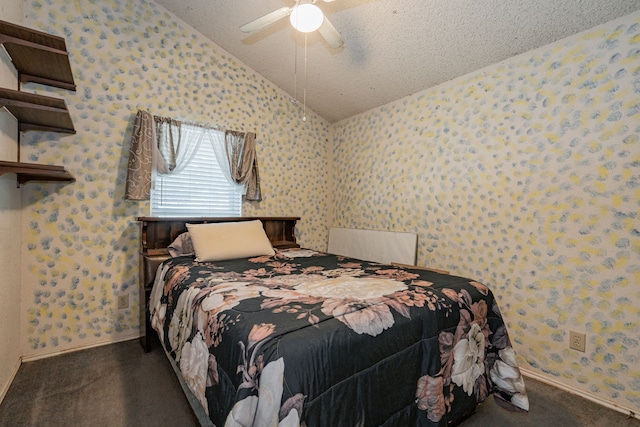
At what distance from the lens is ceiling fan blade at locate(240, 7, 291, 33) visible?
1717 mm

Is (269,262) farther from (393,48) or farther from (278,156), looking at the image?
(393,48)

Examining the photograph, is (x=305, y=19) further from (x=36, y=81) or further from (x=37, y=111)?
(x=36, y=81)

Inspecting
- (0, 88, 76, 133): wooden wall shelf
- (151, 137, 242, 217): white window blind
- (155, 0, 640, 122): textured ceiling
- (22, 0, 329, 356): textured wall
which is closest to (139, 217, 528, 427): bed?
(22, 0, 329, 356): textured wall

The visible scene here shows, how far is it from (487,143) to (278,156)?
2110mm

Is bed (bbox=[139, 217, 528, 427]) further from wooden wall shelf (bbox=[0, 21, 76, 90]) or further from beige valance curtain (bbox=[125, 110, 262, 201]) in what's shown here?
wooden wall shelf (bbox=[0, 21, 76, 90])

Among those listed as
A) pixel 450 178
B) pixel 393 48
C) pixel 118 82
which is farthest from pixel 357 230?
pixel 118 82

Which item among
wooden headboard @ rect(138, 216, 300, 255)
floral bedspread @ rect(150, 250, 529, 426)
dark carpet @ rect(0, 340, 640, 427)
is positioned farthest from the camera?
wooden headboard @ rect(138, 216, 300, 255)

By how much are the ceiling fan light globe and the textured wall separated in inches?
61.2

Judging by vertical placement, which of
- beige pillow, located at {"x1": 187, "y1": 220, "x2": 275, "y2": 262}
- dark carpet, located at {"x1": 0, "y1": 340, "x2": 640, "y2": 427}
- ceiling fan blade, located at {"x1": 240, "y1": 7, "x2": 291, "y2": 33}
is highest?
ceiling fan blade, located at {"x1": 240, "y1": 7, "x2": 291, "y2": 33}

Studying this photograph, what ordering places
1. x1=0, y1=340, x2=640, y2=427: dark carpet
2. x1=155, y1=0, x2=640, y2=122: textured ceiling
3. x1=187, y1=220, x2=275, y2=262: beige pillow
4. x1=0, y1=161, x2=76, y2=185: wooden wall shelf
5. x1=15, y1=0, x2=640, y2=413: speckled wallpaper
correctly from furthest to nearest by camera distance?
x1=187, y1=220, x2=275, y2=262: beige pillow < x1=155, y1=0, x2=640, y2=122: textured ceiling < x1=15, y1=0, x2=640, y2=413: speckled wallpaper < x1=0, y1=340, x2=640, y2=427: dark carpet < x1=0, y1=161, x2=76, y2=185: wooden wall shelf

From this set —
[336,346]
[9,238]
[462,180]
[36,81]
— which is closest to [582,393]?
[462,180]

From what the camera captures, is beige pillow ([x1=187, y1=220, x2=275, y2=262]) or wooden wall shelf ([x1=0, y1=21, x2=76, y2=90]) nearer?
wooden wall shelf ([x1=0, y1=21, x2=76, y2=90])

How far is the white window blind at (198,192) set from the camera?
8.88 ft

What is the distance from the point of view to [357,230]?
346cm
